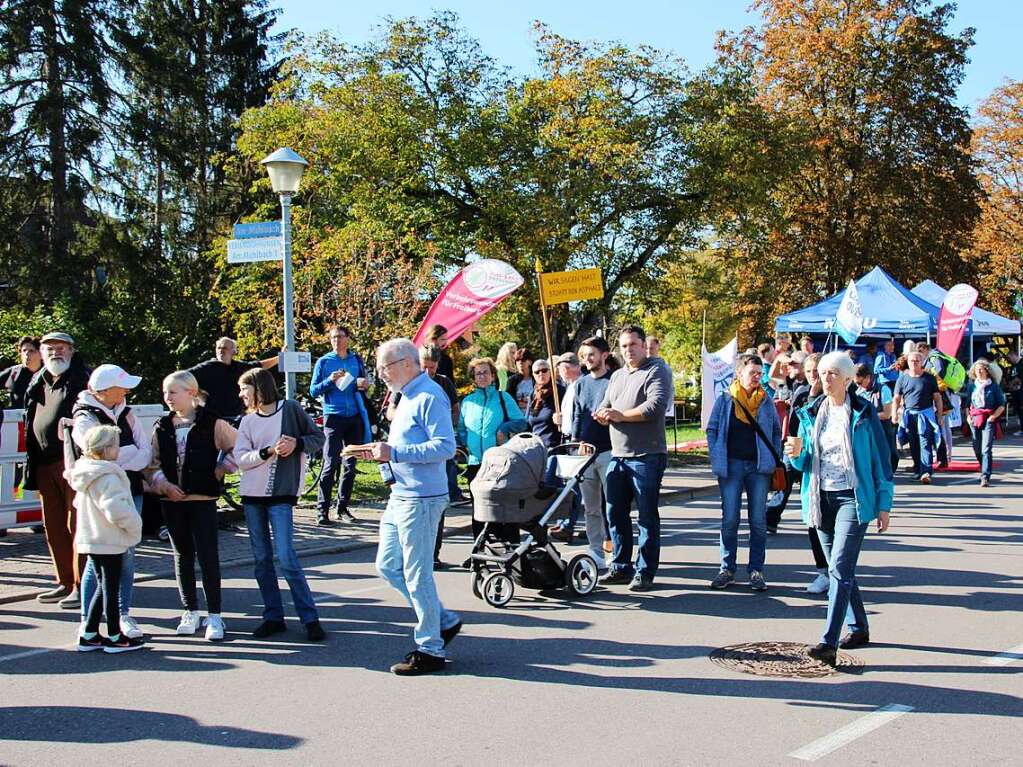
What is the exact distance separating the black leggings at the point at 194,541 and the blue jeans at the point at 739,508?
12.5ft

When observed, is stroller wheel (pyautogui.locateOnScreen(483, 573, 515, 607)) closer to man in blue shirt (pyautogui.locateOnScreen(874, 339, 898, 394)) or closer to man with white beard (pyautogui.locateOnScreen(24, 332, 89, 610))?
man with white beard (pyautogui.locateOnScreen(24, 332, 89, 610))

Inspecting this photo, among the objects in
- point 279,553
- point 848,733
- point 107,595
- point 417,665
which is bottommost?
point 848,733

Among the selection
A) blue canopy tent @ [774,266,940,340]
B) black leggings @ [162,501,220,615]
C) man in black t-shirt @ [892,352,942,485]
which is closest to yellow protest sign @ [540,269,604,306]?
man in black t-shirt @ [892,352,942,485]

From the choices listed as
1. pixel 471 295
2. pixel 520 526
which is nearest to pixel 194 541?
pixel 520 526

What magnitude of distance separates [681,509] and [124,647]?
7.93 metres

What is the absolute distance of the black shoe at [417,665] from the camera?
6.02 m

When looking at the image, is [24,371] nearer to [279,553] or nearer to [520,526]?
[279,553]

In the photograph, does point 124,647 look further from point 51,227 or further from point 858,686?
point 51,227

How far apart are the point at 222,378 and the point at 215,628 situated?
4.58 m

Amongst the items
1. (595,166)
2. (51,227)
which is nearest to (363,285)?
(595,166)

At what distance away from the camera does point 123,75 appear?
29500 mm

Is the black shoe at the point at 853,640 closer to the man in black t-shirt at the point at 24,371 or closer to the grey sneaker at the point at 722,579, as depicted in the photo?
the grey sneaker at the point at 722,579

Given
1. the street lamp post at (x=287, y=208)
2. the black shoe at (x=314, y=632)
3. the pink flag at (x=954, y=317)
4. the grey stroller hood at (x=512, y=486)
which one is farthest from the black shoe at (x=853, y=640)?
the pink flag at (x=954, y=317)

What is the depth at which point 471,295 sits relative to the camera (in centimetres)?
1178
